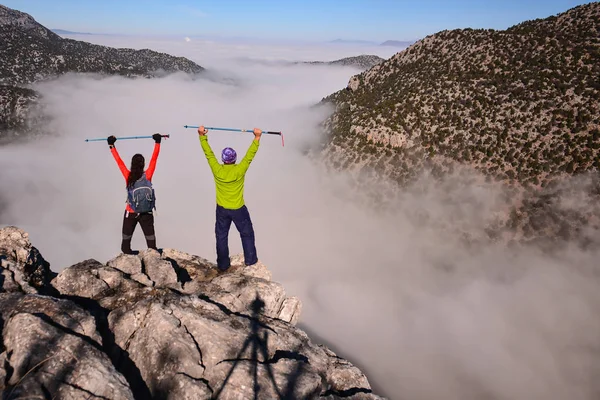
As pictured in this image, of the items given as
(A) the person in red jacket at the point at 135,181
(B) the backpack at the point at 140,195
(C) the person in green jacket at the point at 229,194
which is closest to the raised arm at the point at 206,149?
(C) the person in green jacket at the point at 229,194

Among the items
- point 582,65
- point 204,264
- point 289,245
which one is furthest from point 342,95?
point 204,264

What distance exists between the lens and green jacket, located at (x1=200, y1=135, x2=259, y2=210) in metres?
10.7

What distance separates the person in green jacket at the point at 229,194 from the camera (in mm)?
10758

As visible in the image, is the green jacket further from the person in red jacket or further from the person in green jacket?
the person in red jacket

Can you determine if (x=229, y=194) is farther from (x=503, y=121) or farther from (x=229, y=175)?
(x=503, y=121)

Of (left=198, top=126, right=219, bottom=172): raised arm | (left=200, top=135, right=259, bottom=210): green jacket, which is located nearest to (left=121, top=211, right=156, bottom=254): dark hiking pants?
(left=200, top=135, right=259, bottom=210): green jacket

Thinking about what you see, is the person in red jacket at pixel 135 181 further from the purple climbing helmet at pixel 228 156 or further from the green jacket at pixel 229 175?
the purple climbing helmet at pixel 228 156

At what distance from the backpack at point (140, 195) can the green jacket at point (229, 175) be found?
2424mm

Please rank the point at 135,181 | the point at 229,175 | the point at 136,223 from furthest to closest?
the point at 136,223
the point at 135,181
the point at 229,175

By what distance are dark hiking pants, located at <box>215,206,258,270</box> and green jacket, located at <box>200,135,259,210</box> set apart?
33 centimetres

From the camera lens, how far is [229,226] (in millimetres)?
12055

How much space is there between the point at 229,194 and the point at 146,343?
5.04 m

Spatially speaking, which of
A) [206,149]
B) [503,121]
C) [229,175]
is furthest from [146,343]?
[503,121]

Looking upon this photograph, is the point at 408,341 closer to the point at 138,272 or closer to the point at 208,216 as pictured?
the point at 138,272
